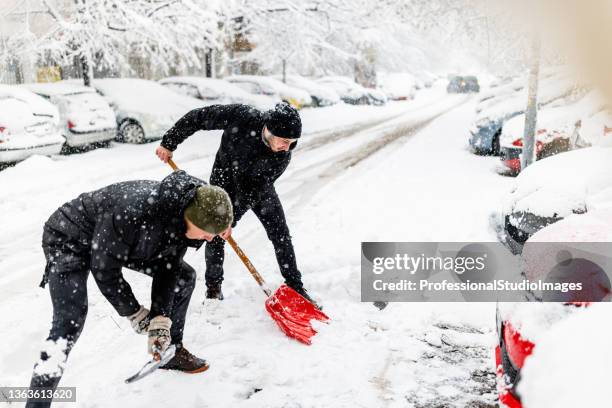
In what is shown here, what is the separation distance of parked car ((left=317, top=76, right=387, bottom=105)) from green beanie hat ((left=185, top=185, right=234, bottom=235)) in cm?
2382

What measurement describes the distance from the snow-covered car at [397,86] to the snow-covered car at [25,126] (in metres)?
25.1

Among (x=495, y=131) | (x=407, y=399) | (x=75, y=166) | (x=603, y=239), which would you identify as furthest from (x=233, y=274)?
(x=495, y=131)

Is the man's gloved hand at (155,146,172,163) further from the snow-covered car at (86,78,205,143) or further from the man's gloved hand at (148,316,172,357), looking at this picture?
the snow-covered car at (86,78,205,143)

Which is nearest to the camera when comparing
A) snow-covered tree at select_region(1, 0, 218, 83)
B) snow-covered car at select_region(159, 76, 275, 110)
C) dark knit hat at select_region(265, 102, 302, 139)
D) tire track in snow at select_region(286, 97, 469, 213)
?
dark knit hat at select_region(265, 102, 302, 139)

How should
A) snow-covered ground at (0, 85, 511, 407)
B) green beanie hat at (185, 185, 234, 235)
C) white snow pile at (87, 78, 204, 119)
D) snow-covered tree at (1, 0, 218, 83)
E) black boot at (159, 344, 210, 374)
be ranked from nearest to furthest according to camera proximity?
green beanie hat at (185, 185, 234, 235)
snow-covered ground at (0, 85, 511, 407)
black boot at (159, 344, 210, 374)
snow-covered tree at (1, 0, 218, 83)
white snow pile at (87, 78, 204, 119)

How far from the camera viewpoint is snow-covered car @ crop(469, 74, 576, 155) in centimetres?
932

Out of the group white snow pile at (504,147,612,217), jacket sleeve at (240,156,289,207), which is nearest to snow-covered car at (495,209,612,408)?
white snow pile at (504,147,612,217)

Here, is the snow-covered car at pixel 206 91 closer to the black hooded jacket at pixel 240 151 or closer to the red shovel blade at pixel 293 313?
the black hooded jacket at pixel 240 151

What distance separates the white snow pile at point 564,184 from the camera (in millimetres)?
3785

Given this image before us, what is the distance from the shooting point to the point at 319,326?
3.76 m

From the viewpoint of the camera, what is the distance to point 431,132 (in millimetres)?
14727

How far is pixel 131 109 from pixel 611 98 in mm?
11288

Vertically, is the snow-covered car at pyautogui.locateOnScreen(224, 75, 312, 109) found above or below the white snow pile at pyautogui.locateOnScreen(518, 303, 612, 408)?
below

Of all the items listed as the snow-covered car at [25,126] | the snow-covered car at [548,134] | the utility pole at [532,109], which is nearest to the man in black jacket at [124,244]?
the utility pole at [532,109]
